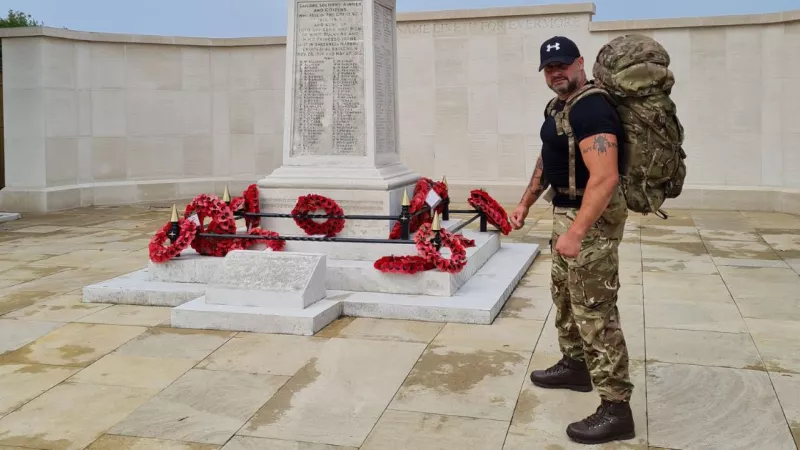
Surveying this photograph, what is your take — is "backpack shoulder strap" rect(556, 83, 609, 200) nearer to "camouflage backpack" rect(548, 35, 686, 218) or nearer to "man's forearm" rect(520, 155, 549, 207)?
"camouflage backpack" rect(548, 35, 686, 218)

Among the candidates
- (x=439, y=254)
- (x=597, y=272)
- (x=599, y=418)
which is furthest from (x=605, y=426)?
(x=439, y=254)

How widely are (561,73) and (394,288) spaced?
3.06 m

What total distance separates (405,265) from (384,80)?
2317 millimetres

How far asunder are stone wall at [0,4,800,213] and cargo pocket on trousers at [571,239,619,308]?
10.1 metres

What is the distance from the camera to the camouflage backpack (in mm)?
3551

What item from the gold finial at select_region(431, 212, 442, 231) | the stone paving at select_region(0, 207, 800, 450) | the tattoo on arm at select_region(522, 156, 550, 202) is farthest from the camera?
the gold finial at select_region(431, 212, 442, 231)

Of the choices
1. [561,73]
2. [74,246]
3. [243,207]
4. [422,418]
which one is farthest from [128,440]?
[74,246]

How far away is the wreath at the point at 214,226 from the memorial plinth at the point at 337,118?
2.08ft

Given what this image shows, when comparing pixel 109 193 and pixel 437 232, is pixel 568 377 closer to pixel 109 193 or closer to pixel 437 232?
pixel 437 232

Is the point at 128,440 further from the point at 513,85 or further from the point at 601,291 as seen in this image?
the point at 513,85

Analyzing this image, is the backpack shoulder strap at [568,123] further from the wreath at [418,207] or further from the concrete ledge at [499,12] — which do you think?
the concrete ledge at [499,12]

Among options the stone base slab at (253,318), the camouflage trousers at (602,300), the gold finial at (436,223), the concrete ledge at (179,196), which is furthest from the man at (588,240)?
the concrete ledge at (179,196)

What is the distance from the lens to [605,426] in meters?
3.74

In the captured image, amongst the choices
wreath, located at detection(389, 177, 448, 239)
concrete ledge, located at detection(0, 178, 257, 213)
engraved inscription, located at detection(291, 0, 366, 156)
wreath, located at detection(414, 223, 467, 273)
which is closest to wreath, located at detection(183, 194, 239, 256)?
engraved inscription, located at detection(291, 0, 366, 156)
